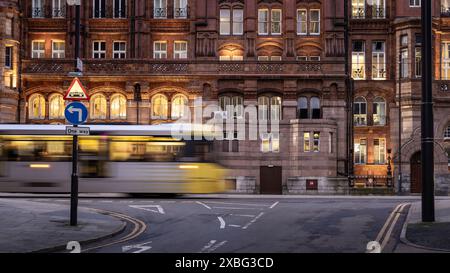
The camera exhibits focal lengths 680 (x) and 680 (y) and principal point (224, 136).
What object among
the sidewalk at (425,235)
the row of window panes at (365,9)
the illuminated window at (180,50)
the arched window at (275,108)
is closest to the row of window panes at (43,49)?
the illuminated window at (180,50)

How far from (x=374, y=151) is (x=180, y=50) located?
16.7m

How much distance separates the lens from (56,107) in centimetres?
4972

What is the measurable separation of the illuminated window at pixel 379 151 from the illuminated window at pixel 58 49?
971 inches

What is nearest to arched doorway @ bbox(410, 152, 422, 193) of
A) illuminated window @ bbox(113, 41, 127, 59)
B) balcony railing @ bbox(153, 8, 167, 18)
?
balcony railing @ bbox(153, 8, 167, 18)

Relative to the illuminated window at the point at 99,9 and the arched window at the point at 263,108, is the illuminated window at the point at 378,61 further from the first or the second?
the illuminated window at the point at 99,9

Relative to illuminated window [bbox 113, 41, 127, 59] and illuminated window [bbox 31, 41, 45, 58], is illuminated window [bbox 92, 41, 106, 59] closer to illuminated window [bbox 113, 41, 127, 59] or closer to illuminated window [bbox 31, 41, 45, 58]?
illuminated window [bbox 113, 41, 127, 59]

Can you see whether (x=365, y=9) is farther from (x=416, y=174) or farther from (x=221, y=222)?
(x=221, y=222)

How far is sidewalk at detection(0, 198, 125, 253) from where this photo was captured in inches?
604

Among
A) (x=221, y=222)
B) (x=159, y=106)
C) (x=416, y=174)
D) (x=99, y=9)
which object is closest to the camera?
(x=221, y=222)

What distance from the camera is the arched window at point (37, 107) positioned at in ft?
162

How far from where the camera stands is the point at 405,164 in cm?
4959

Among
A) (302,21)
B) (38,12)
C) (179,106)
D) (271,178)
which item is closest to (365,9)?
(302,21)

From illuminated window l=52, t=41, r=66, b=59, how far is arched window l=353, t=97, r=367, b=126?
891 inches
